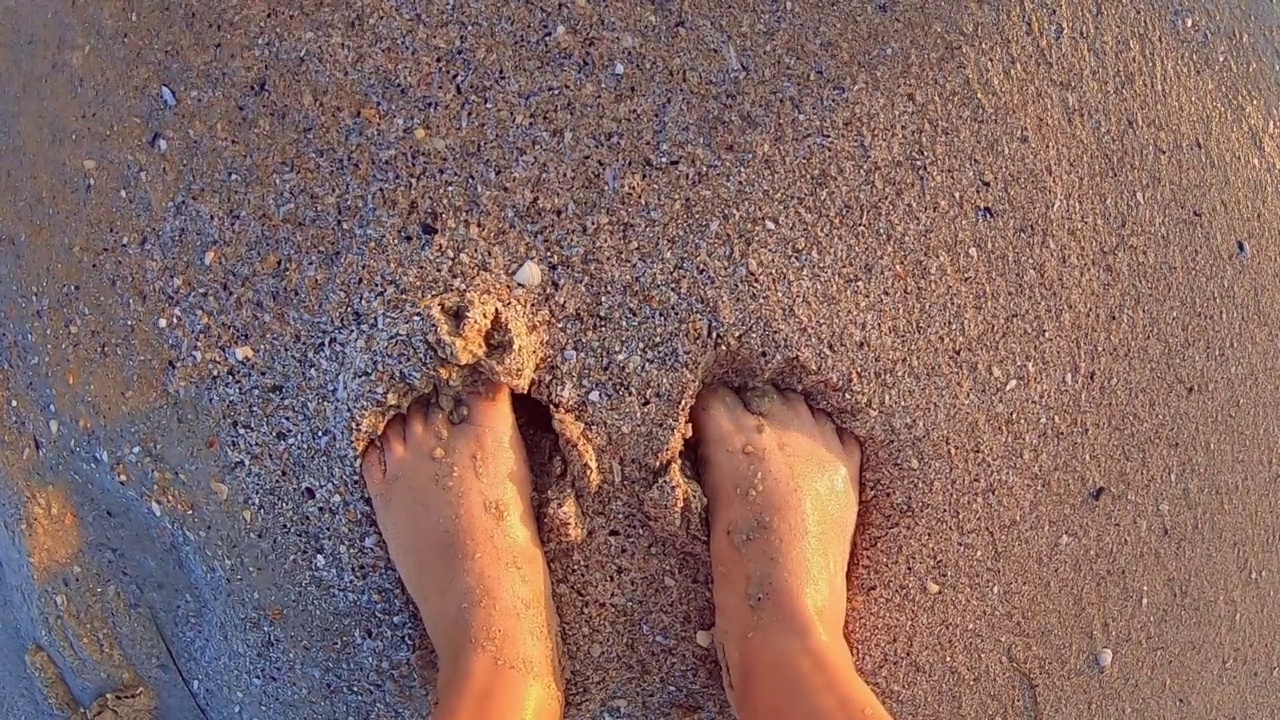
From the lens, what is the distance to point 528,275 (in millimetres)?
1275

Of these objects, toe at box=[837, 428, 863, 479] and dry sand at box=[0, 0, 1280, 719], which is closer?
dry sand at box=[0, 0, 1280, 719]

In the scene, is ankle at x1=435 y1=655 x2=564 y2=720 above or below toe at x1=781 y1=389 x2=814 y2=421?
below

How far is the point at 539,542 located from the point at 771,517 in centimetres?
35

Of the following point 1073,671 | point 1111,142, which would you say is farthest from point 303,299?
point 1073,671

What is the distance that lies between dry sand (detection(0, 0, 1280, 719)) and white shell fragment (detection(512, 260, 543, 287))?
1cm

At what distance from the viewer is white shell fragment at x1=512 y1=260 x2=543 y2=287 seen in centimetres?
128

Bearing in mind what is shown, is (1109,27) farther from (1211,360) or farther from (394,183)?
(394,183)

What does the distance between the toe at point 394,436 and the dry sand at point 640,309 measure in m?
0.07

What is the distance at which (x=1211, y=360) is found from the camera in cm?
149

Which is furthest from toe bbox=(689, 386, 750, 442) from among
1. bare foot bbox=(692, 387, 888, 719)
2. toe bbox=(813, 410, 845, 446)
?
toe bbox=(813, 410, 845, 446)

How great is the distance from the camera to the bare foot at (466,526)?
1.33m

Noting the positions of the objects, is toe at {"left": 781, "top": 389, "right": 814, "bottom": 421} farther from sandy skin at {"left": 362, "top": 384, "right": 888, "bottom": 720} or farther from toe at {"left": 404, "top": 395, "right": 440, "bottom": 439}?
toe at {"left": 404, "top": 395, "right": 440, "bottom": 439}

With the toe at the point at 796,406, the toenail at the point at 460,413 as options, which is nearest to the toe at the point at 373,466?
the toenail at the point at 460,413

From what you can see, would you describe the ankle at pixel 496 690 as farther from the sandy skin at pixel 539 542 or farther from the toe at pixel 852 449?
the toe at pixel 852 449
